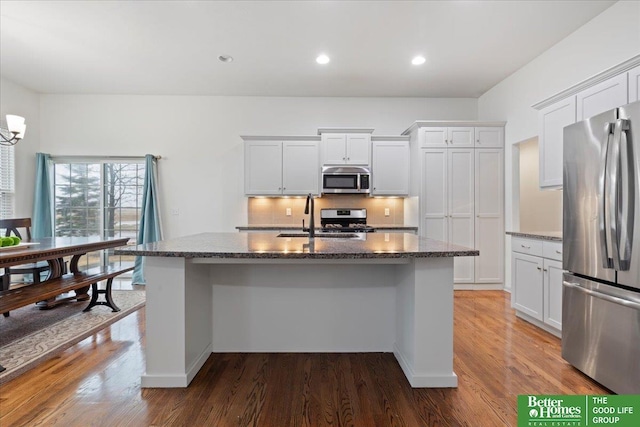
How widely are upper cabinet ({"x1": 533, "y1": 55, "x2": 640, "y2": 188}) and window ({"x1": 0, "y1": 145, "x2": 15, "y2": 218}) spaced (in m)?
6.70

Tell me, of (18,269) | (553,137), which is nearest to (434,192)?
(553,137)

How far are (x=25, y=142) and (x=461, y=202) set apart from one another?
6477mm

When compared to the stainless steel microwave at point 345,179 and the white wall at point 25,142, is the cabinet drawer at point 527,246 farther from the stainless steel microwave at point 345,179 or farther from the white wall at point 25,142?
the white wall at point 25,142

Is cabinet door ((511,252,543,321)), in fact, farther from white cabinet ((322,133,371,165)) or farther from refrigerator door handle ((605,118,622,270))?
white cabinet ((322,133,371,165))

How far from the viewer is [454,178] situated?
451 cm

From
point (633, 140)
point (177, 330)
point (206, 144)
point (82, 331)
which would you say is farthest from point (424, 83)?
point (82, 331)

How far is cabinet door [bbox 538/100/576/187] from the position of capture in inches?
109

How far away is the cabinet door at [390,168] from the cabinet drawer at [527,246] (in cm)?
174

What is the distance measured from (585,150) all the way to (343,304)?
2.01 m

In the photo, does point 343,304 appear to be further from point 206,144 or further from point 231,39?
point 206,144

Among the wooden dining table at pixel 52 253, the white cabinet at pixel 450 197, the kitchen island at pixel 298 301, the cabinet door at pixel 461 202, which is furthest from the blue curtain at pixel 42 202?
the cabinet door at pixel 461 202

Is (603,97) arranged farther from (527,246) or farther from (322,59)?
(322,59)

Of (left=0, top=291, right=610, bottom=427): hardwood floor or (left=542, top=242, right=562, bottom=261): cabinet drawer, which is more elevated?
(left=542, top=242, right=562, bottom=261): cabinet drawer

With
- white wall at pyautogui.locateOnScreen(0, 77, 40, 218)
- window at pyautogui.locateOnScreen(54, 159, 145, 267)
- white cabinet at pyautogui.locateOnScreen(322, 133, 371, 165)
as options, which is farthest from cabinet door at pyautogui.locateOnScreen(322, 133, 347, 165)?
white wall at pyautogui.locateOnScreen(0, 77, 40, 218)
